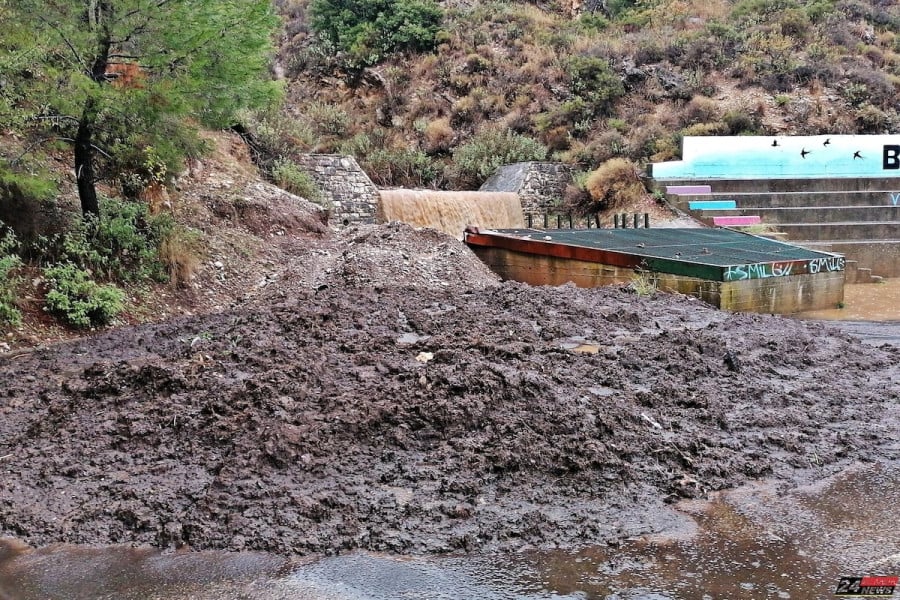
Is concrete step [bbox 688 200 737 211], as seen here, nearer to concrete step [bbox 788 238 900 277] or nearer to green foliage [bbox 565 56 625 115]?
concrete step [bbox 788 238 900 277]

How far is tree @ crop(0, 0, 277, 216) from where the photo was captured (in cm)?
785

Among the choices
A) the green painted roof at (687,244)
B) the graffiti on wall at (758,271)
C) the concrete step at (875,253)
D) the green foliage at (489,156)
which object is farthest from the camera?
the green foliage at (489,156)

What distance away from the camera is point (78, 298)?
8.50m

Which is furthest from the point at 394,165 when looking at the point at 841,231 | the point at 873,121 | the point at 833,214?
the point at 873,121

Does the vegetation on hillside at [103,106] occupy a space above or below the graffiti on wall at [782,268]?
above

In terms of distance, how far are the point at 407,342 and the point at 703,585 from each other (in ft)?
14.2

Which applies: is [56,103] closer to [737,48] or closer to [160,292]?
[160,292]

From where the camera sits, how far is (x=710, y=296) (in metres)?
10.9

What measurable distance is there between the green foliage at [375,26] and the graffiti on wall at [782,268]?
1881 cm

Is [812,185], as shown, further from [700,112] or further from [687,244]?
[687,244]

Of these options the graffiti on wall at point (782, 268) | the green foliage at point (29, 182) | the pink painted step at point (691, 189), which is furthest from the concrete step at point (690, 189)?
the green foliage at point (29, 182)

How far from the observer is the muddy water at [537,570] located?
11.2 ft

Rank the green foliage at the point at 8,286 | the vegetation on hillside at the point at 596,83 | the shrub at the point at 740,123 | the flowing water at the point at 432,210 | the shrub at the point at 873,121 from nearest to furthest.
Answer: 1. the green foliage at the point at 8,286
2. the flowing water at the point at 432,210
3. the shrub at the point at 740,123
4. the shrub at the point at 873,121
5. the vegetation on hillside at the point at 596,83

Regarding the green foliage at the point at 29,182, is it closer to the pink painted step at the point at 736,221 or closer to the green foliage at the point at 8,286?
the green foliage at the point at 8,286
